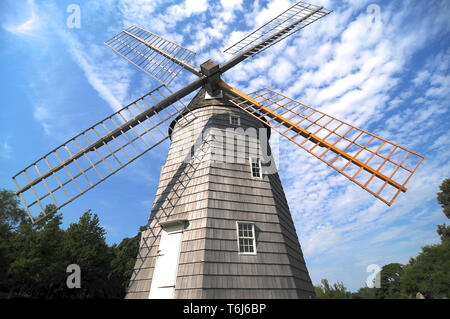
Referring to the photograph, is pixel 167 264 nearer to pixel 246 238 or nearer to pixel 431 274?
pixel 246 238

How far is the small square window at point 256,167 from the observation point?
11.5m

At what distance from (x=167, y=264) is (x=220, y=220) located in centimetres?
276

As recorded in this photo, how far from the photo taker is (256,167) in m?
11.7

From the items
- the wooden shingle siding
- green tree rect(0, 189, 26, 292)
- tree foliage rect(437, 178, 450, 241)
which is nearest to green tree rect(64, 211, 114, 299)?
green tree rect(0, 189, 26, 292)

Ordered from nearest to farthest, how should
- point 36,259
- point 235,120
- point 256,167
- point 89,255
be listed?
point 256,167, point 235,120, point 36,259, point 89,255

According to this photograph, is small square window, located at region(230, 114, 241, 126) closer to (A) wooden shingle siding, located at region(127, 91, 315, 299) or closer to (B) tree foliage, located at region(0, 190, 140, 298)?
(A) wooden shingle siding, located at region(127, 91, 315, 299)

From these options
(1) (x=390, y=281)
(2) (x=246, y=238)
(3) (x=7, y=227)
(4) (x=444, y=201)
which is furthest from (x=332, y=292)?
(1) (x=390, y=281)

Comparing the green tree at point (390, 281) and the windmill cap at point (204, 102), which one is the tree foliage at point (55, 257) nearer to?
the windmill cap at point (204, 102)

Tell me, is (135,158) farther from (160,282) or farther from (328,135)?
(328,135)

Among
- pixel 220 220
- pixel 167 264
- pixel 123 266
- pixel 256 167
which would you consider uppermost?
pixel 123 266

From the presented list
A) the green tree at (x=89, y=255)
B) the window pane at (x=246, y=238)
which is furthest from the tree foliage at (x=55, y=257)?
the window pane at (x=246, y=238)

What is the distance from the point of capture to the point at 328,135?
1088 cm
